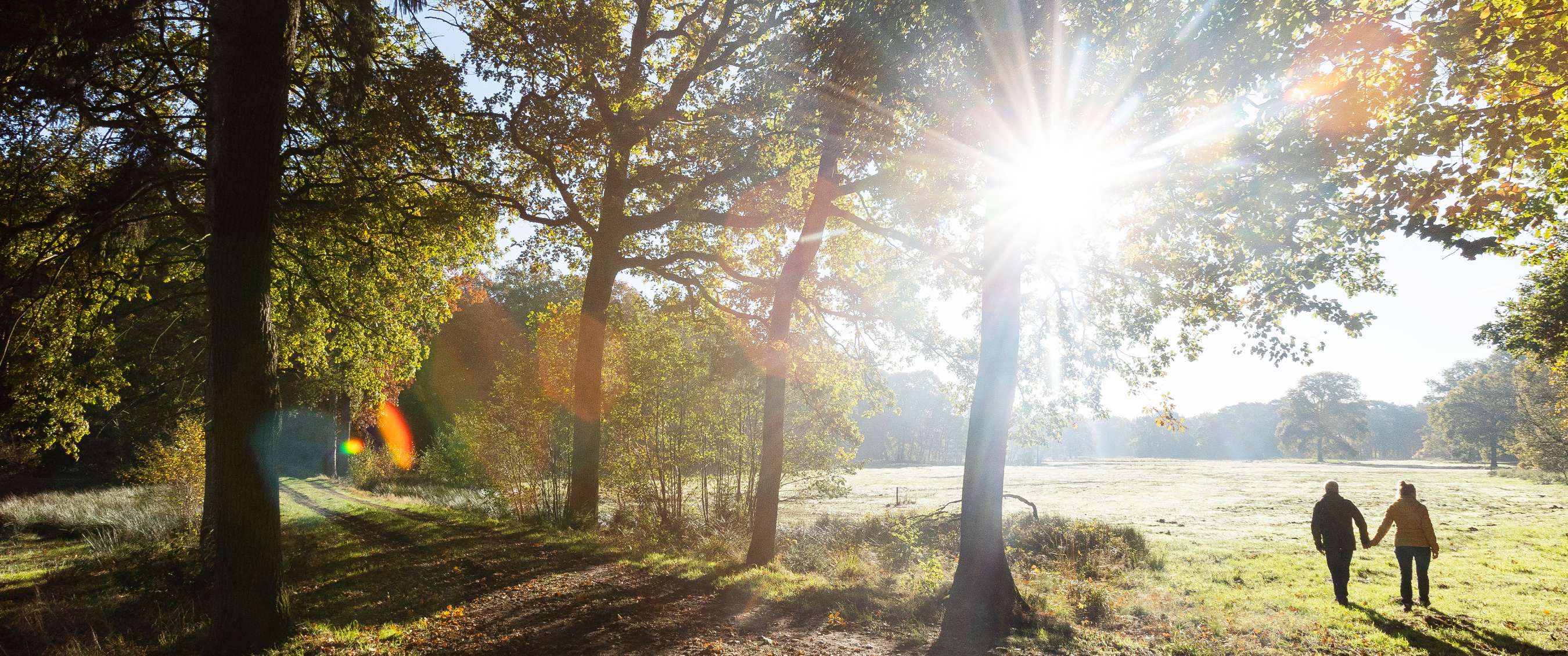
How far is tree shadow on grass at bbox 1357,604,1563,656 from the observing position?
7.31 m

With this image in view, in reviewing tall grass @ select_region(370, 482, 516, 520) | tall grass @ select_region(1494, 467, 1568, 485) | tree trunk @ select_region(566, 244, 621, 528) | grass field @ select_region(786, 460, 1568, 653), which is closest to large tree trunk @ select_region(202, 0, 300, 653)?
tree trunk @ select_region(566, 244, 621, 528)

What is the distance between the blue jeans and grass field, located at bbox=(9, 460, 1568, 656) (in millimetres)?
296

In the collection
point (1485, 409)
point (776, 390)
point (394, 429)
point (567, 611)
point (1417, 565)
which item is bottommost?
point (394, 429)

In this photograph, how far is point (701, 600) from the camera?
28.2 feet

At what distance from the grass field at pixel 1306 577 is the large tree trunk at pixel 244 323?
8.38 m

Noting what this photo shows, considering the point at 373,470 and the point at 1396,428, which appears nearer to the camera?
the point at 373,470

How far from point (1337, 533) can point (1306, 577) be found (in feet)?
15.2

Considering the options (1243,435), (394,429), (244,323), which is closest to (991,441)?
(244,323)

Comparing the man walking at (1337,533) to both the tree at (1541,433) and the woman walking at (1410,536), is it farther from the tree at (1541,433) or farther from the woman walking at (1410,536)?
the tree at (1541,433)

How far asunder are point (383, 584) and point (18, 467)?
25.8 metres

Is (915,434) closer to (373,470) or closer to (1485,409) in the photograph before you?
(1485,409)

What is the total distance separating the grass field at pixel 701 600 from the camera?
6938mm

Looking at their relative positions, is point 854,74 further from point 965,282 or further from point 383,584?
point 383,584

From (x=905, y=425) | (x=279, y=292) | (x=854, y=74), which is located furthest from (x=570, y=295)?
(x=905, y=425)
